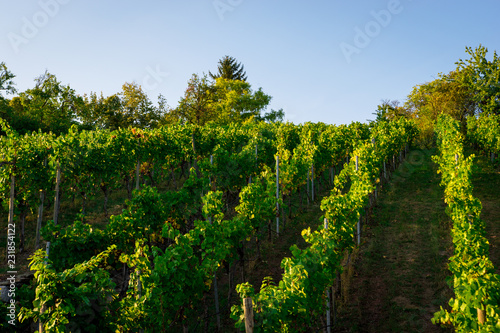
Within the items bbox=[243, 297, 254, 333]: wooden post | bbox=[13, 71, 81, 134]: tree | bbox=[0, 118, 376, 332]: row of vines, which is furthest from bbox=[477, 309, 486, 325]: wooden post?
bbox=[13, 71, 81, 134]: tree

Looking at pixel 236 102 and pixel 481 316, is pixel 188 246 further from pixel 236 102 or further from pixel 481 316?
pixel 236 102

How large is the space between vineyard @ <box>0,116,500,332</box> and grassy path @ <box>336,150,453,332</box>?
1.44ft

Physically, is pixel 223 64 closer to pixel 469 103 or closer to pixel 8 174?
pixel 469 103

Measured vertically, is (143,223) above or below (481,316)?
above

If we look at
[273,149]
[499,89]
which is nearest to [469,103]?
[499,89]

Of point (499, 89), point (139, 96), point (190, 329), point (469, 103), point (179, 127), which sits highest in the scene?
point (139, 96)

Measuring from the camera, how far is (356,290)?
294 inches

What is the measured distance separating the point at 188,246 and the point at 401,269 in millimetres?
6234

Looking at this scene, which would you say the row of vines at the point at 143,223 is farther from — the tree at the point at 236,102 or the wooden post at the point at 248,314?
the tree at the point at 236,102

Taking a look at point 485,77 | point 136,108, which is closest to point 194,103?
point 136,108

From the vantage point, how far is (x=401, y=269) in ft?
27.1

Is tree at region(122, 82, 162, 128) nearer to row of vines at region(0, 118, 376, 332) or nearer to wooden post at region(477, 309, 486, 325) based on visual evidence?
row of vines at region(0, 118, 376, 332)

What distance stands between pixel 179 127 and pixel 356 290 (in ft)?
36.2

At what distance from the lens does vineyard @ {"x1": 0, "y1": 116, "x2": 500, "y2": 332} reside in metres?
3.71
